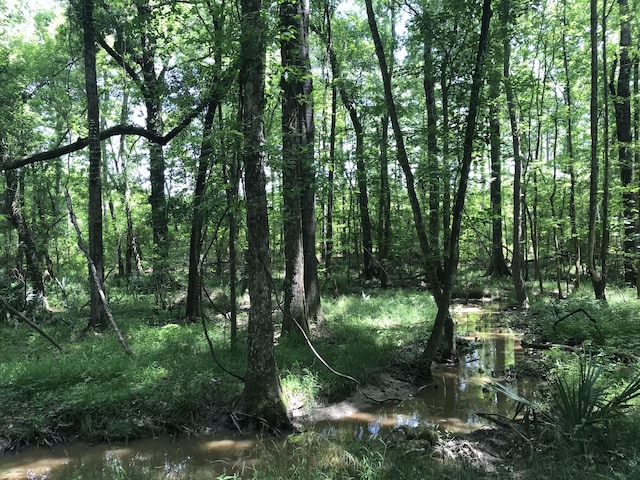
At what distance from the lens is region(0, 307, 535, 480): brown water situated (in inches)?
194

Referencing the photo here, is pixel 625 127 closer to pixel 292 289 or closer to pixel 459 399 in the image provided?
pixel 459 399

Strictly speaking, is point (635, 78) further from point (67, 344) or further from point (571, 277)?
point (67, 344)

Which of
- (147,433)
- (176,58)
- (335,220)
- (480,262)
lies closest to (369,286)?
(335,220)

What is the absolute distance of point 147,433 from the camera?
5734mm

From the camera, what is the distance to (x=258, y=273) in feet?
18.6

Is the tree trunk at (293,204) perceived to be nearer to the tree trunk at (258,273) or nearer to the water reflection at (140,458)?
the tree trunk at (258,273)

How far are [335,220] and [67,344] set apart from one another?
1369cm

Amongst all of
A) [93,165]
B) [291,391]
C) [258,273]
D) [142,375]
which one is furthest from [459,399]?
[93,165]

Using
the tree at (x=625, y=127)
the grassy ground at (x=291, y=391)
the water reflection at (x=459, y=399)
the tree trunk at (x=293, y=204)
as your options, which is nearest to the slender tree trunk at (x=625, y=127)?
the tree at (x=625, y=127)

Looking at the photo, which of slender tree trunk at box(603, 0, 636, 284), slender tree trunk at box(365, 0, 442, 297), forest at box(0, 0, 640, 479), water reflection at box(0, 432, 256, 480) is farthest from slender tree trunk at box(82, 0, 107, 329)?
slender tree trunk at box(603, 0, 636, 284)

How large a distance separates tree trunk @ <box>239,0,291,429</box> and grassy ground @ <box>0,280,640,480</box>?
543 millimetres

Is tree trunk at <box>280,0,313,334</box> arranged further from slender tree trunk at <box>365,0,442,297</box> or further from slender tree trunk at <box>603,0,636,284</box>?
slender tree trunk at <box>603,0,636,284</box>

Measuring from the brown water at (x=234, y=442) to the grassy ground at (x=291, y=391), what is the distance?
A: 0.15 meters

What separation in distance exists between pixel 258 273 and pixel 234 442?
89.5 inches
